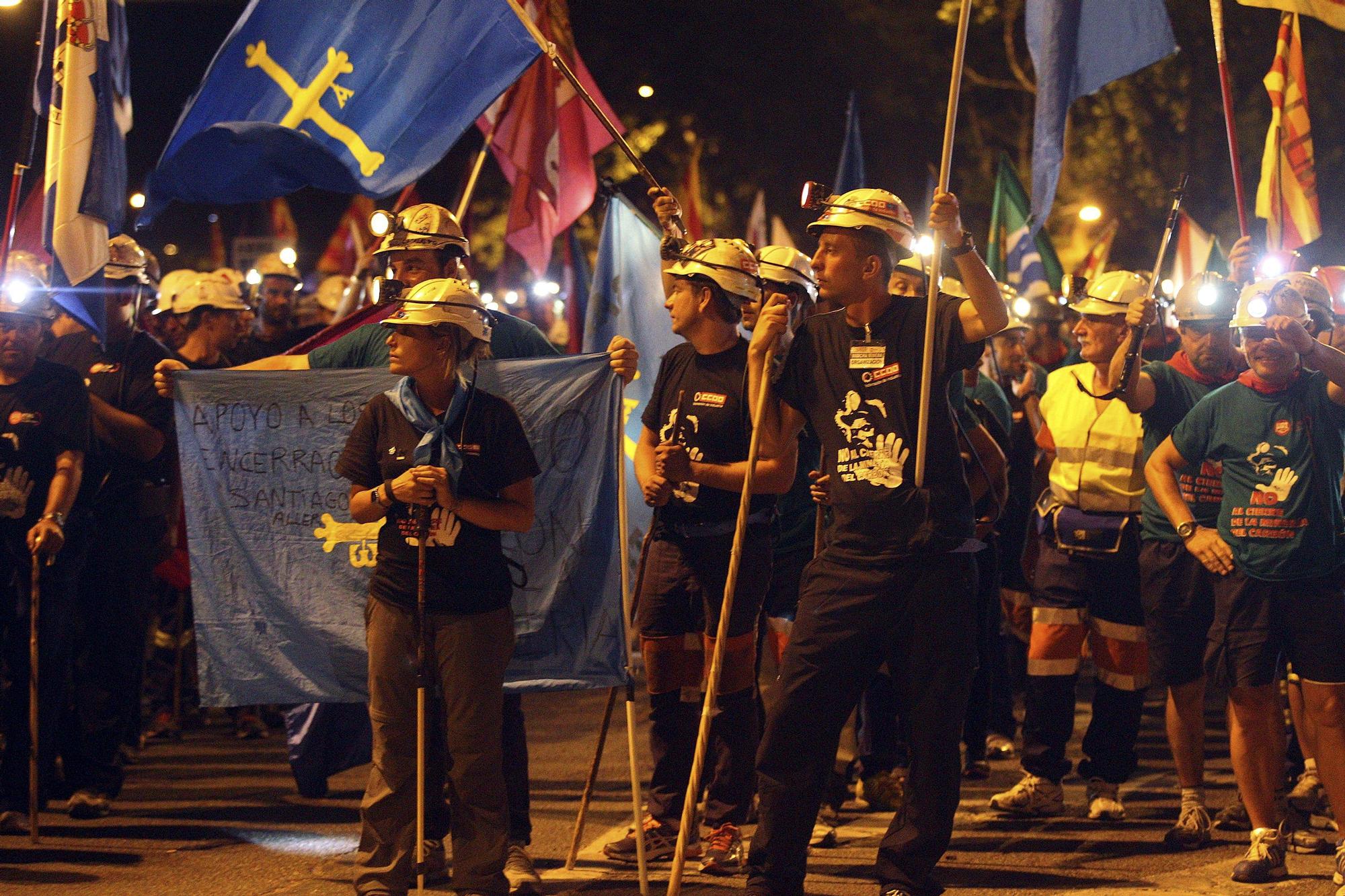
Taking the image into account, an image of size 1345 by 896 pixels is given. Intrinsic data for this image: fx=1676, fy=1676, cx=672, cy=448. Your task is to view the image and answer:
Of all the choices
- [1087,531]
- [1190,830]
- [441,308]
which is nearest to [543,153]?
[441,308]

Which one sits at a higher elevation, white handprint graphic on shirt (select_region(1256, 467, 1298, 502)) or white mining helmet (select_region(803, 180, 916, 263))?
white mining helmet (select_region(803, 180, 916, 263))

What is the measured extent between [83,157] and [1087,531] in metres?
5.08

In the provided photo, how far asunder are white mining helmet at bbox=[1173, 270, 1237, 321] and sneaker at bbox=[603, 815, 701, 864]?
11.3 feet

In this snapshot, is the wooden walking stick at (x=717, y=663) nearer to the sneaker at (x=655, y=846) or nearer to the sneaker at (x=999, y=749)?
the sneaker at (x=655, y=846)

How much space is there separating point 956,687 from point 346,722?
11.4 ft

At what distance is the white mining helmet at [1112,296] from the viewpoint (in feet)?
25.5

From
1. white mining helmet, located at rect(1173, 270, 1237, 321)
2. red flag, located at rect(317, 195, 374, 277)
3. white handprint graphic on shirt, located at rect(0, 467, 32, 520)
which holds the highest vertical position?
red flag, located at rect(317, 195, 374, 277)

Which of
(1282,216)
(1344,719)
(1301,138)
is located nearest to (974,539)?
(1344,719)

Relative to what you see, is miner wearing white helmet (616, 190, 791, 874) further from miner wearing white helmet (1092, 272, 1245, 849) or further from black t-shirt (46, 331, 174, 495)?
black t-shirt (46, 331, 174, 495)

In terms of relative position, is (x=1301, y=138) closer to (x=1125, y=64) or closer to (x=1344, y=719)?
(x=1125, y=64)

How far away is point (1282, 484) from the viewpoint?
6723 mm

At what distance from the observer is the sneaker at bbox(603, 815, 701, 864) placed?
22.2 feet

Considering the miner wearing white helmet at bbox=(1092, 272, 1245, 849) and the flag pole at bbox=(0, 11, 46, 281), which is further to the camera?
the flag pole at bbox=(0, 11, 46, 281)

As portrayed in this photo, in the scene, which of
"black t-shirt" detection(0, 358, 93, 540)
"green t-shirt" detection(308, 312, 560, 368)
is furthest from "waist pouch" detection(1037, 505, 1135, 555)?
"black t-shirt" detection(0, 358, 93, 540)
